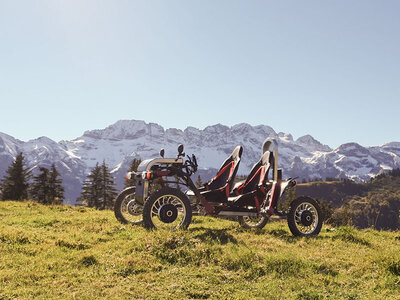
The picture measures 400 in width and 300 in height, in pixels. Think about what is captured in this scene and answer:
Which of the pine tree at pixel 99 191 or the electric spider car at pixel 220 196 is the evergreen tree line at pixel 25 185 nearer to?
the pine tree at pixel 99 191

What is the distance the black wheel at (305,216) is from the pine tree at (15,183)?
42.6 meters

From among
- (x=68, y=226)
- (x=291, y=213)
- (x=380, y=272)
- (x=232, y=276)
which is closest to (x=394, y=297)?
(x=380, y=272)

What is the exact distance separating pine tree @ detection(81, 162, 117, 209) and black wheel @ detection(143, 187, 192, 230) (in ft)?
161

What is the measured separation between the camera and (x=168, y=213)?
29.8ft

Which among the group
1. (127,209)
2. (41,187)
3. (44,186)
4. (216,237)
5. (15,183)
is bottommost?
(41,187)

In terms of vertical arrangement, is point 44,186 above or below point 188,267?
below

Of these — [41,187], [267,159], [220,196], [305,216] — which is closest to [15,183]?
[41,187]

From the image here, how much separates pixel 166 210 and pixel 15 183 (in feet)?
141

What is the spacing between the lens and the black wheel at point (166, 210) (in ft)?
29.5

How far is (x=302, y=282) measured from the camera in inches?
223

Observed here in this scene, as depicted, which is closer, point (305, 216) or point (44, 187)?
point (305, 216)

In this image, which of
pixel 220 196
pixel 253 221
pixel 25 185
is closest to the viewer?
pixel 220 196

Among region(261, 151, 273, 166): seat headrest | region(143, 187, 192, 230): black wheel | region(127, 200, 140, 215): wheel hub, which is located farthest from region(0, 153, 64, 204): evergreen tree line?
region(261, 151, 273, 166): seat headrest

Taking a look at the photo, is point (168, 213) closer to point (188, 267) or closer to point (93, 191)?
point (188, 267)
